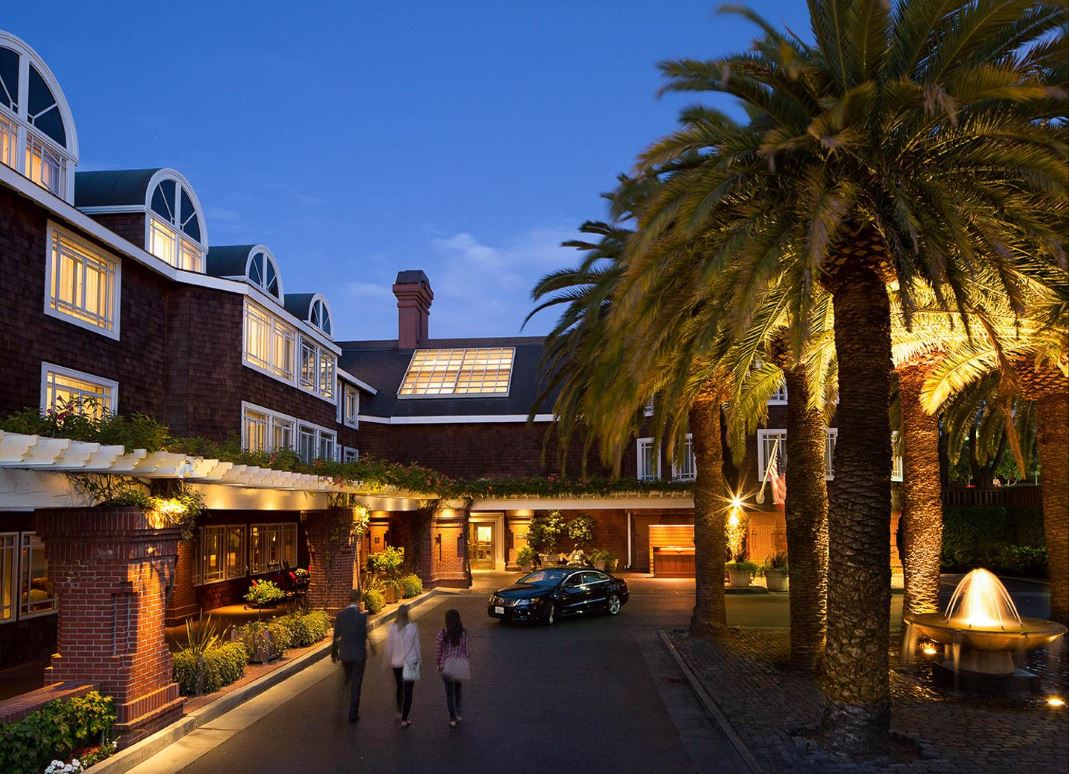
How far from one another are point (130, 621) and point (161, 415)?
10413 millimetres

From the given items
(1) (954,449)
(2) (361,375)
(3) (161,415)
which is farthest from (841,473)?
(2) (361,375)

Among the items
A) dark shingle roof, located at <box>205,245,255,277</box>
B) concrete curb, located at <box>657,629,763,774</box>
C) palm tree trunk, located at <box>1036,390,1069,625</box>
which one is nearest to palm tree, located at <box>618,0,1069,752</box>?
concrete curb, located at <box>657,629,763,774</box>

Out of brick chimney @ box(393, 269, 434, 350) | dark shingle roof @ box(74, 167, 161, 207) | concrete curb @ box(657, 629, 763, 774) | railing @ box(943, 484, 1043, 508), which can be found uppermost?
brick chimney @ box(393, 269, 434, 350)

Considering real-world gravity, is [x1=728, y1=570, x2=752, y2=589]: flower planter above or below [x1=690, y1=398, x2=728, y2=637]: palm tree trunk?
below

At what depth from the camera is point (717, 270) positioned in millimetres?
10234

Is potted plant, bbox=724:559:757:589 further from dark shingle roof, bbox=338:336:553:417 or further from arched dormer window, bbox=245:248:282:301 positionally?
arched dormer window, bbox=245:248:282:301

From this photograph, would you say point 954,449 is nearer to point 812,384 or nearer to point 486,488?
point 812,384

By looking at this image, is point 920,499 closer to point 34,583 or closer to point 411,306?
point 34,583

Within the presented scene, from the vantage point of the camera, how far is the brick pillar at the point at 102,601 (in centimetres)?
1085

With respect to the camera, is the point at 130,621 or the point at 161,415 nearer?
the point at 130,621

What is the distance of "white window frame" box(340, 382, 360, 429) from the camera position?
36.9m

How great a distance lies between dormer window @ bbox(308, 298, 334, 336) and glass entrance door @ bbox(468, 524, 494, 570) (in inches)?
476

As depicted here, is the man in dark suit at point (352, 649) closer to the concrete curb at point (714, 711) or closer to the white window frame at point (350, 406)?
the concrete curb at point (714, 711)

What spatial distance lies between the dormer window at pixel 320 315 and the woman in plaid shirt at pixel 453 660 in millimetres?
22116
